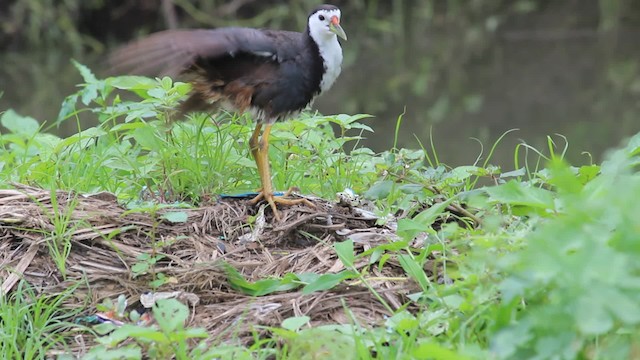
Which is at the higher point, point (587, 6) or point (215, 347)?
point (215, 347)

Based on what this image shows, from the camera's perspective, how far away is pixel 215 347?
2.70 m

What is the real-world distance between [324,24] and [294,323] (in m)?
1.53

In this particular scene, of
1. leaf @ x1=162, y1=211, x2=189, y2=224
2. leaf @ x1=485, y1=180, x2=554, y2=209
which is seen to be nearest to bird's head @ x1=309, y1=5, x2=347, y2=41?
leaf @ x1=162, y1=211, x2=189, y2=224

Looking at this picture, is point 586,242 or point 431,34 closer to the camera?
point 586,242

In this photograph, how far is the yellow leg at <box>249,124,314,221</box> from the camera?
3486 millimetres

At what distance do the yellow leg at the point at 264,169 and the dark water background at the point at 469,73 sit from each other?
9.14ft

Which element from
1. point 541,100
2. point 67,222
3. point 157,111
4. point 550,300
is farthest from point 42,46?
point 550,300

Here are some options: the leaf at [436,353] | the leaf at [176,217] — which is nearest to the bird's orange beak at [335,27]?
the leaf at [176,217]

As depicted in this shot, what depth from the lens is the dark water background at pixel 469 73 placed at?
24.1ft

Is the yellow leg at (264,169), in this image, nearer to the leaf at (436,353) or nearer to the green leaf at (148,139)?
the green leaf at (148,139)

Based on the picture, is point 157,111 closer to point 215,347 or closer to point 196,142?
point 196,142

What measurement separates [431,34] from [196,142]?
25.6 feet

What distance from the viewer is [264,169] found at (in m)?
3.65

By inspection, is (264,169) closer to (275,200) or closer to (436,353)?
(275,200)
